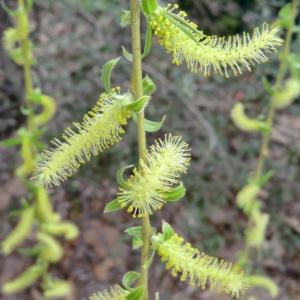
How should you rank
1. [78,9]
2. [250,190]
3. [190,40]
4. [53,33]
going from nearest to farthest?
[190,40] < [250,190] < [78,9] < [53,33]

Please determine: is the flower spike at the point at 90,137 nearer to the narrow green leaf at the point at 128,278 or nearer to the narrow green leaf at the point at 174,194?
the narrow green leaf at the point at 174,194

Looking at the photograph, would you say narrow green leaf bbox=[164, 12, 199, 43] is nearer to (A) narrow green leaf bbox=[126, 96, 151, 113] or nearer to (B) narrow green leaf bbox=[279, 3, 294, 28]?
(A) narrow green leaf bbox=[126, 96, 151, 113]

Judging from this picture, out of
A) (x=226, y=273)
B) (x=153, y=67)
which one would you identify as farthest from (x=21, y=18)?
(x=153, y=67)

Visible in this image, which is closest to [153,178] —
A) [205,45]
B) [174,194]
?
[174,194]

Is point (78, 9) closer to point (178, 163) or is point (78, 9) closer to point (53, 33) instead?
point (53, 33)

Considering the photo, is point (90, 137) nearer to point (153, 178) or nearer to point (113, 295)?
point (153, 178)

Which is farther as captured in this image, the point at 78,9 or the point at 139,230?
the point at 78,9

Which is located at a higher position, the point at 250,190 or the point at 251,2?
the point at 251,2
